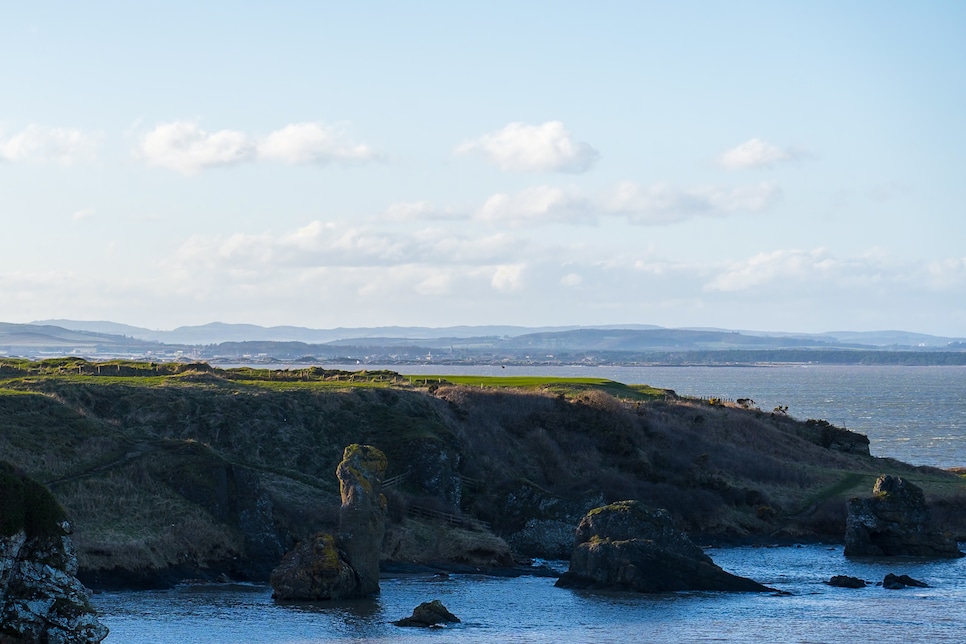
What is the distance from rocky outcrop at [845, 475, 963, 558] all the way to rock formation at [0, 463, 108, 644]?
40.1 metres

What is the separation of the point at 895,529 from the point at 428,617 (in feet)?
91.5

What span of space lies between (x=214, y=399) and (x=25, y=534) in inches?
1598

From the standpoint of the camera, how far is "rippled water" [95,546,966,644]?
1489 inches

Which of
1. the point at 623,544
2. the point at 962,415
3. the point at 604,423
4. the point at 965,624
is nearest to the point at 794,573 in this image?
the point at 623,544

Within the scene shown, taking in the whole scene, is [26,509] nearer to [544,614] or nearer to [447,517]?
[544,614]

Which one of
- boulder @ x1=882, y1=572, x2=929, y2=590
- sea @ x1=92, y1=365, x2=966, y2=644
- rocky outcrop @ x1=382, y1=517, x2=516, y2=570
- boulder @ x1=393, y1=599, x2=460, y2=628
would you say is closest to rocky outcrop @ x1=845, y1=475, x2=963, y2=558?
sea @ x1=92, y1=365, x2=966, y2=644

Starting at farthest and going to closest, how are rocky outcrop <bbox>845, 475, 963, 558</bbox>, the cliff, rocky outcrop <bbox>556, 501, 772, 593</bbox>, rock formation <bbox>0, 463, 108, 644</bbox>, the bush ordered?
rocky outcrop <bbox>845, 475, 963, 558</bbox> → the cliff → rocky outcrop <bbox>556, 501, 772, 593</bbox> → the bush → rock formation <bbox>0, 463, 108, 644</bbox>

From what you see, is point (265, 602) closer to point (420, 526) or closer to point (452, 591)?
point (452, 591)

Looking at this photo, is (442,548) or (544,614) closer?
(544,614)

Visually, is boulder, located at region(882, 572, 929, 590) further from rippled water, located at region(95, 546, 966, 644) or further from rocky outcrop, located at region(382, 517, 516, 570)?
rocky outcrop, located at region(382, 517, 516, 570)

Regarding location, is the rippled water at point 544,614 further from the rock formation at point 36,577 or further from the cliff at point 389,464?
the rock formation at point 36,577

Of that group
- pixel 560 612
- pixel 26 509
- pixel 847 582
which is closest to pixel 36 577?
pixel 26 509

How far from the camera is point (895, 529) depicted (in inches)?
2301

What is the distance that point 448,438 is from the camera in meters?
68.9
